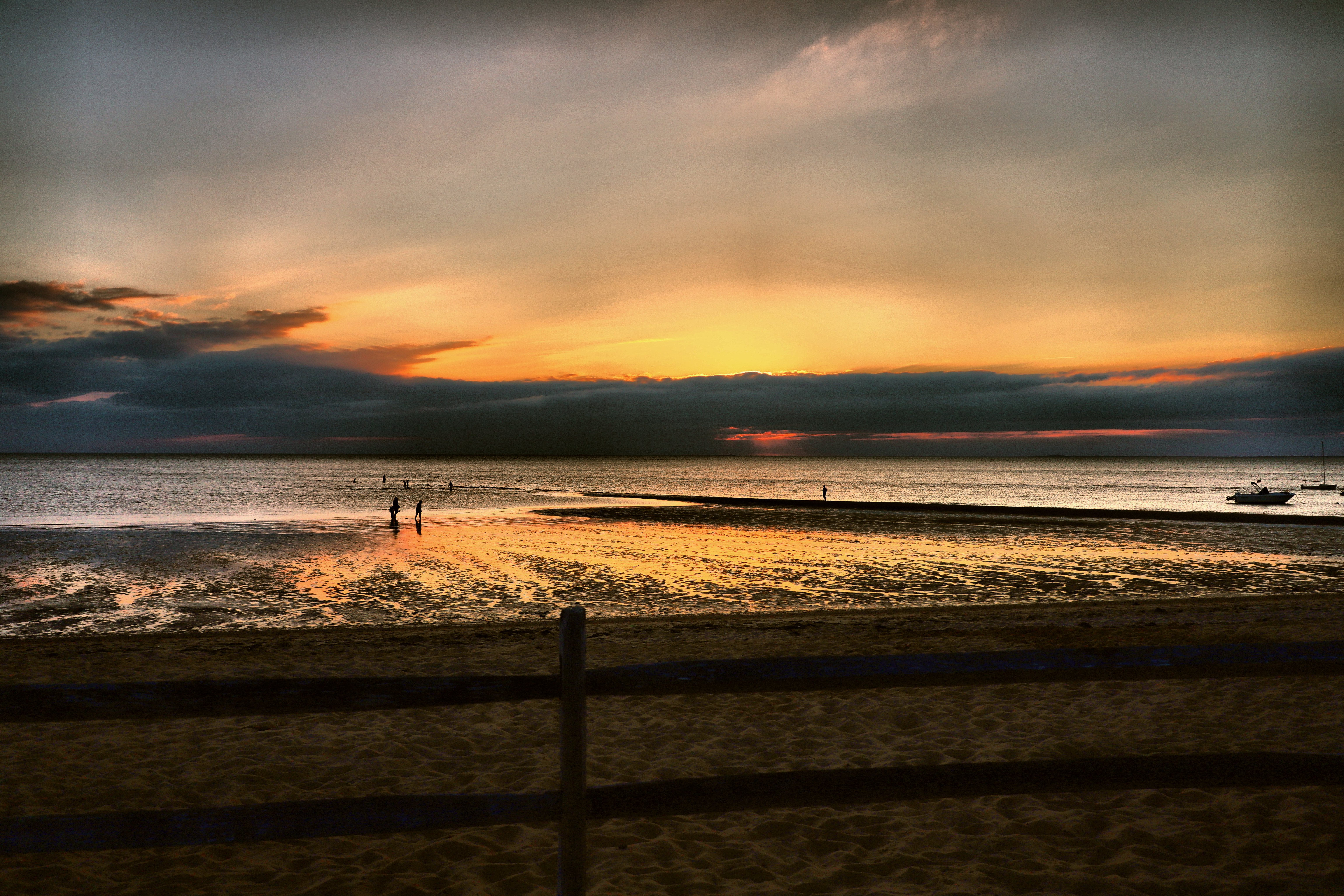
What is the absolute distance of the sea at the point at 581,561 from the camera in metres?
18.9

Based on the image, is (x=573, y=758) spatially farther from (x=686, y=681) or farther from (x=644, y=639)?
(x=644, y=639)

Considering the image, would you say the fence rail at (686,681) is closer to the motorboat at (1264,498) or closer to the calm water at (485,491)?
the calm water at (485,491)

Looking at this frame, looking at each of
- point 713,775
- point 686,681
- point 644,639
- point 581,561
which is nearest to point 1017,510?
point 581,561

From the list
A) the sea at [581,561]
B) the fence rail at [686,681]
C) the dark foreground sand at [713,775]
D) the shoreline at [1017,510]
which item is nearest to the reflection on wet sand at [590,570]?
the sea at [581,561]

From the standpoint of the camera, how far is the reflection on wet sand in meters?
18.7

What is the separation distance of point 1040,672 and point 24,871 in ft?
21.9

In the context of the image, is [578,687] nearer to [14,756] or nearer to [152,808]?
[152,808]

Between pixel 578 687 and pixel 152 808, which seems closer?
pixel 578 687

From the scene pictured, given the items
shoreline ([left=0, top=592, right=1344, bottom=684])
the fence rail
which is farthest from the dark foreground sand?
the fence rail

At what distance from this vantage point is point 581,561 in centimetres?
2803

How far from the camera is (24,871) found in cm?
507

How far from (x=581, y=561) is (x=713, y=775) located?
21.8 metres

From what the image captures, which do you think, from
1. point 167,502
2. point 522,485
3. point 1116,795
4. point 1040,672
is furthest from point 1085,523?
point 522,485

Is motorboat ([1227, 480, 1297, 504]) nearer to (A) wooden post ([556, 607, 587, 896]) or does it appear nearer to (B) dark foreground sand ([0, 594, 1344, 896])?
(B) dark foreground sand ([0, 594, 1344, 896])
